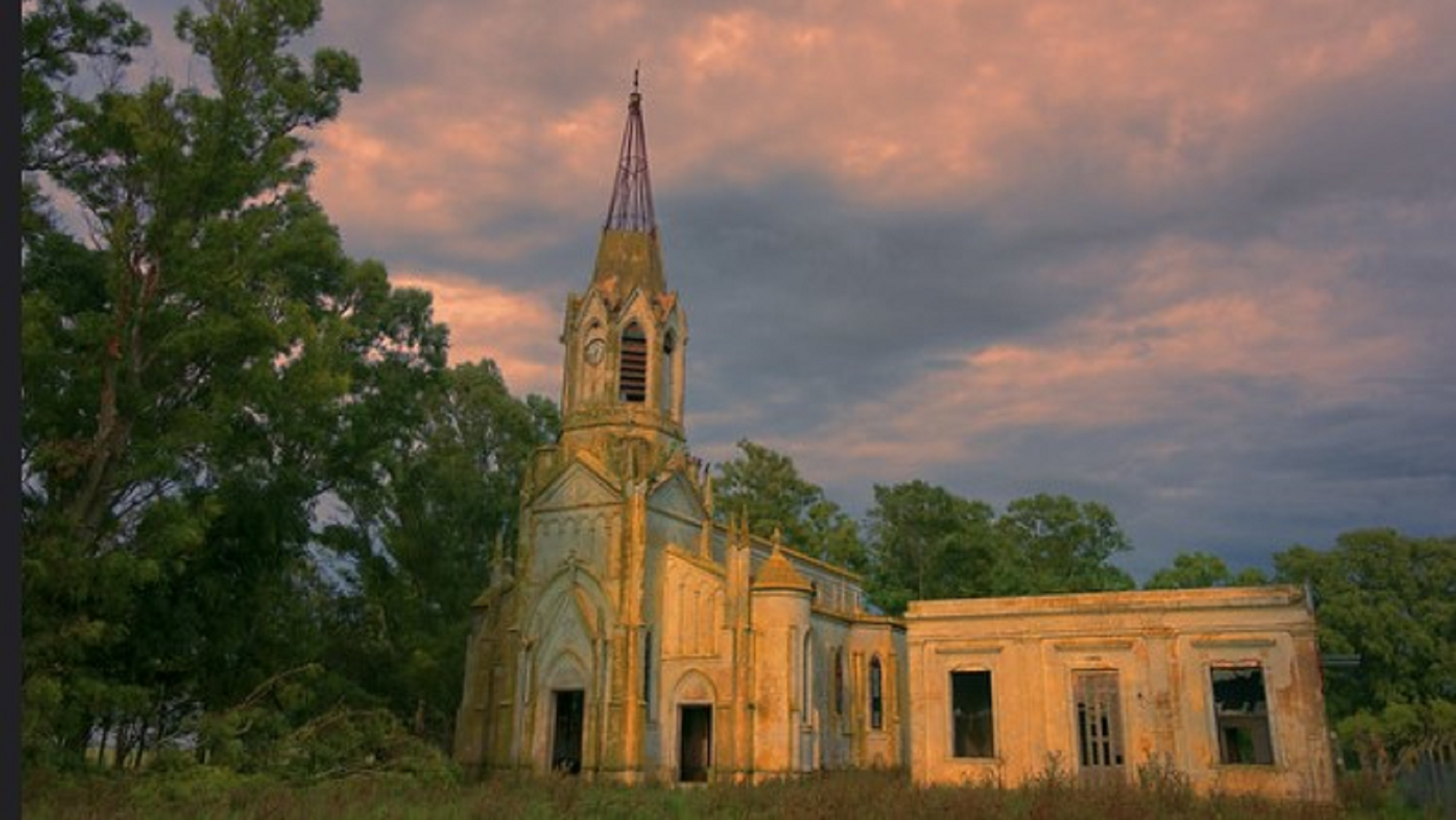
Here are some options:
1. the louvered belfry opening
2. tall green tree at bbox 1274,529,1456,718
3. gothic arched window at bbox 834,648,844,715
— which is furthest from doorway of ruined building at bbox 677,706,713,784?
tall green tree at bbox 1274,529,1456,718

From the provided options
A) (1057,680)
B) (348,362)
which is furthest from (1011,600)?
(348,362)

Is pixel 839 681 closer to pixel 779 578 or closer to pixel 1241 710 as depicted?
pixel 779 578

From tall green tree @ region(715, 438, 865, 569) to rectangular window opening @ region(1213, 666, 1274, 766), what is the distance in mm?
24263

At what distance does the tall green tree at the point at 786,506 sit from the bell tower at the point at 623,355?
57.7ft

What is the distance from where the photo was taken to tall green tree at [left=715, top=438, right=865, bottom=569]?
185 feet

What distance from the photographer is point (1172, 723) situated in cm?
2641

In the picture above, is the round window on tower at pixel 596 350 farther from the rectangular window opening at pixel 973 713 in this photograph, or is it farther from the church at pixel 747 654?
the rectangular window opening at pixel 973 713

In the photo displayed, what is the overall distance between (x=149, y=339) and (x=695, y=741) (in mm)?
22880

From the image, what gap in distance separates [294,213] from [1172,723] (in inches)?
979

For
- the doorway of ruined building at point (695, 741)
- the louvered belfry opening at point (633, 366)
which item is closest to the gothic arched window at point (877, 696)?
the doorway of ruined building at point (695, 741)

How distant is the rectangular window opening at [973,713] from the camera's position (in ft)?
101

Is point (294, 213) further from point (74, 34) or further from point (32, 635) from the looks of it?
point (32, 635)

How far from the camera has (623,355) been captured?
39.0m

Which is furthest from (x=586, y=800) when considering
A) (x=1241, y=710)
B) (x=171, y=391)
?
(x=1241, y=710)
